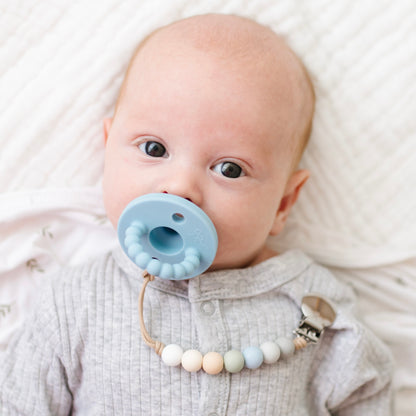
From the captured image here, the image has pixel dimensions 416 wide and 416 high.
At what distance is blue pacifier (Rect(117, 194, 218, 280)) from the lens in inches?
37.5

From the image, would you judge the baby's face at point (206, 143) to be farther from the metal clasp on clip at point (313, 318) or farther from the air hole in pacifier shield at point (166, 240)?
the metal clasp on clip at point (313, 318)

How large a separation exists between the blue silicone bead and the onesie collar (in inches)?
4.8

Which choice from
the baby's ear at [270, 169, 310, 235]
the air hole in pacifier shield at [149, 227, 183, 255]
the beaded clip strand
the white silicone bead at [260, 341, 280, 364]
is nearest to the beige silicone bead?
the beaded clip strand

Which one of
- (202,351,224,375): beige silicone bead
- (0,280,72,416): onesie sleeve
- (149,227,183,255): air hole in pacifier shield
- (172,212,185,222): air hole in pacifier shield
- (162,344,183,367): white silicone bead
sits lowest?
(0,280,72,416): onesie sleeve

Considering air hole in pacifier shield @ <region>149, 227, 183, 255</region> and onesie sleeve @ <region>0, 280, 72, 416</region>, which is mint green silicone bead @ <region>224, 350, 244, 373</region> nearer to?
air hole in pacifier shield @ <region>149, 227, 183, 255</region>

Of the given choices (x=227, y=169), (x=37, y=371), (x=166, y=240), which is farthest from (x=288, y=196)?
(x=37, y=371)

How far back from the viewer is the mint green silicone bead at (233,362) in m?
1.04

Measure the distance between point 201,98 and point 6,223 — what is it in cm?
57

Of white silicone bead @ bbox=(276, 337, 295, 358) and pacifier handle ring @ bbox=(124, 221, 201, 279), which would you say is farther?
white silicone bead @ bbox=(276, 337, 295, 358)

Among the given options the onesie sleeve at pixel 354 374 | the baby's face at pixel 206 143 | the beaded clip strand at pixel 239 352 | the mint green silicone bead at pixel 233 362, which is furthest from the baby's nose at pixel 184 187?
the onesie sleeve at pixel 354 374

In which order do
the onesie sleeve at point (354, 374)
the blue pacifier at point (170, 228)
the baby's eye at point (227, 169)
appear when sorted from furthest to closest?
the onesie sleeve at point (354, 374) < the baby's eye at point (227, 169) < the blue pacifier at point (170, 228)

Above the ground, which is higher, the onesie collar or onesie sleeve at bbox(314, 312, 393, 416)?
the onesie collar

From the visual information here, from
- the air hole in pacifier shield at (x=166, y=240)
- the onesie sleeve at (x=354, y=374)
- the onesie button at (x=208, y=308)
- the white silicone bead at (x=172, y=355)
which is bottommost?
the onesie sleeve at (x=354, y=374)

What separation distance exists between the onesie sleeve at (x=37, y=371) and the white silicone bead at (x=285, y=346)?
1.51 ft
